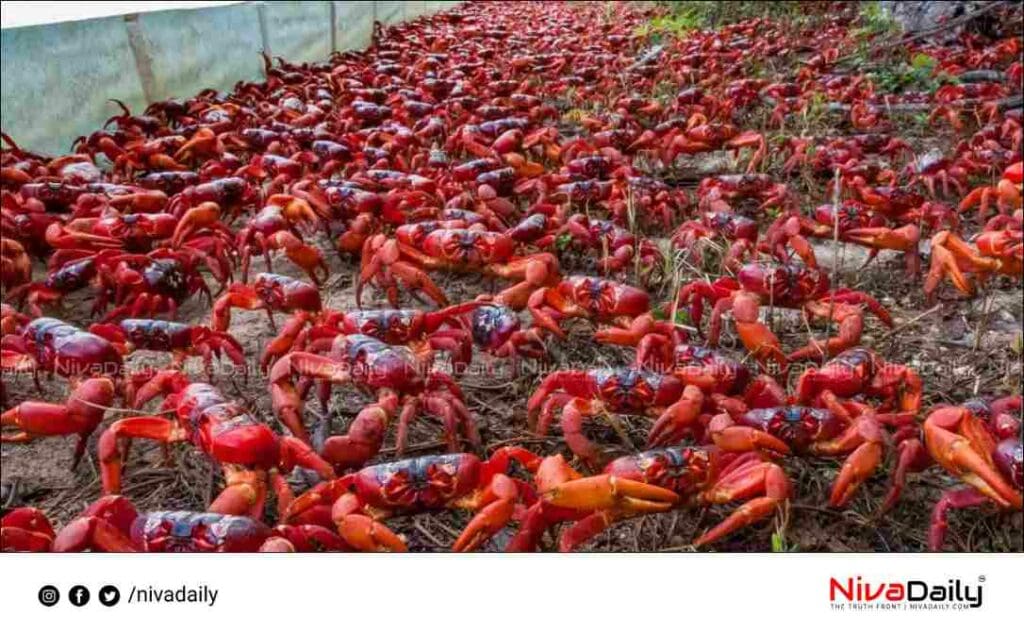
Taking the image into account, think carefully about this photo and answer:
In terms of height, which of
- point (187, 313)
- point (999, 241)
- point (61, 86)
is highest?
point (61, 86)

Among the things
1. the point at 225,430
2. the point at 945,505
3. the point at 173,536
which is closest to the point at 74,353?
the point at 225,430

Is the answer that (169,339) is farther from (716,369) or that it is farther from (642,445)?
(716,369)

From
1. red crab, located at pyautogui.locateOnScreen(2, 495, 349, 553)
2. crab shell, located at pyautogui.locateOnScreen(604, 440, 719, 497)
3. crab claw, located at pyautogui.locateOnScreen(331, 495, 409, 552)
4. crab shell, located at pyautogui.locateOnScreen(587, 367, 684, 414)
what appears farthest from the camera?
crab shell, located at pyautogui.locateOnScreen(587, 367, 684, 414)

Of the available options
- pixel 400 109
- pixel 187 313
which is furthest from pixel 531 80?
A: pixel 187 313

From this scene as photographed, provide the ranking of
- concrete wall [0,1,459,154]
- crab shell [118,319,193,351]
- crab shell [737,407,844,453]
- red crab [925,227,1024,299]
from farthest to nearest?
1. concrete wall [0,1,459,154]
2. red crab [925,227,1024,299]
3. crab shell [118,319,193,351]
4. crab shell [737,407,844,453]

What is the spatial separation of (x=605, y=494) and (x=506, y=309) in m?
1.24

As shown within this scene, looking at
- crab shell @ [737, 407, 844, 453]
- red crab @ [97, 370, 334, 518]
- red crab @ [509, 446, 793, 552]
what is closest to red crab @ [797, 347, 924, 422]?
crab shell @ [737, 407, 844, 453]

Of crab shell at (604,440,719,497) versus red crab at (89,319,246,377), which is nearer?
crab shell at (604,440,719,497)

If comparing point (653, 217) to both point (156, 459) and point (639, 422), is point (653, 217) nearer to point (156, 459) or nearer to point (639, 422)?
point (639, 422)

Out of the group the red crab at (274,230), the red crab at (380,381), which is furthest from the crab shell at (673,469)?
the red crab at (274,230)

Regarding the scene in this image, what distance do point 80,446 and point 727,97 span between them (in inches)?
229

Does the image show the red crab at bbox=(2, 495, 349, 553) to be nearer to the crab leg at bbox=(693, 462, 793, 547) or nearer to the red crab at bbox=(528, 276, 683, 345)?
the crab leg at bbox=(693, 462, 793, 547)

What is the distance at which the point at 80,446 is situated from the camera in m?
2.51
